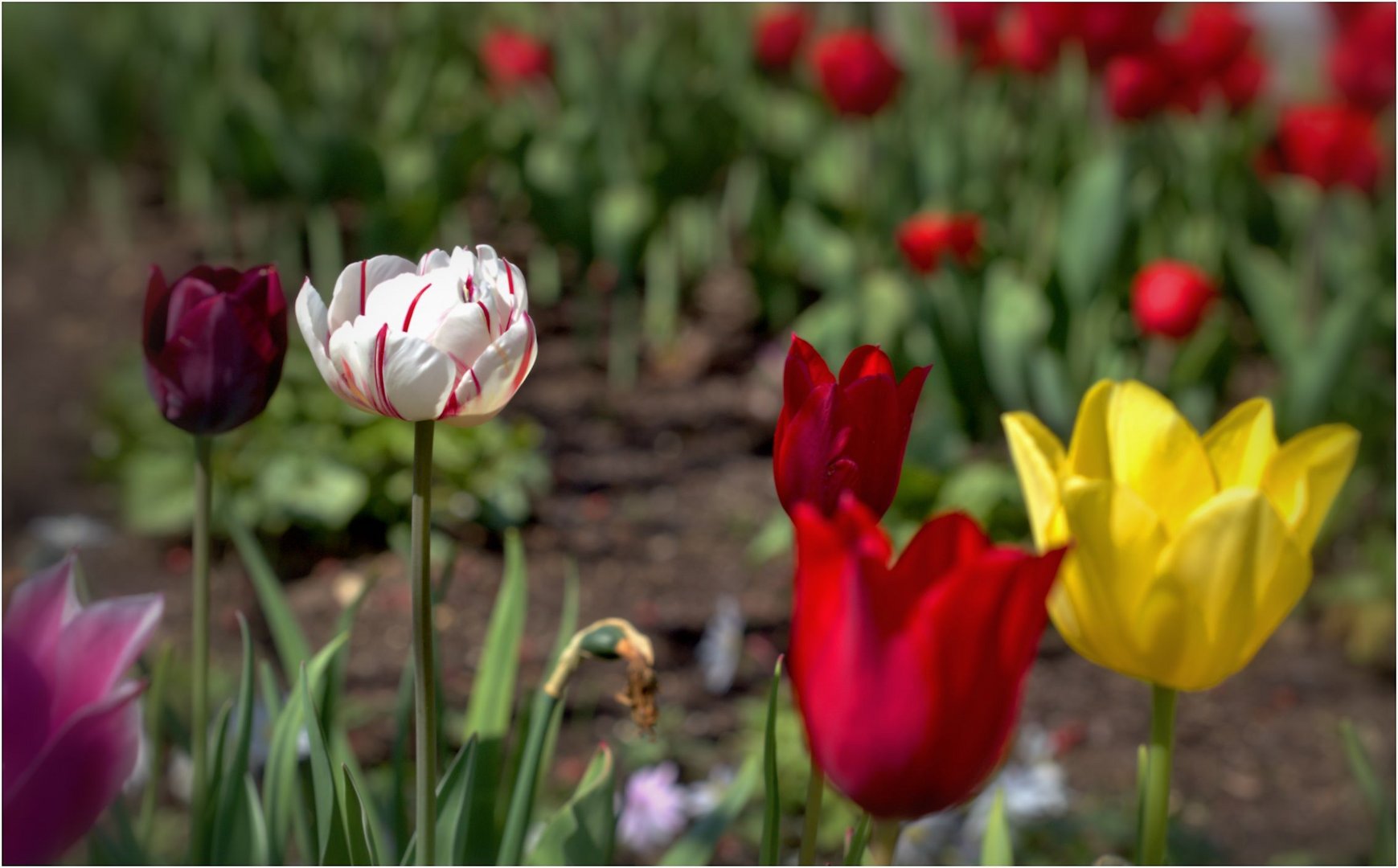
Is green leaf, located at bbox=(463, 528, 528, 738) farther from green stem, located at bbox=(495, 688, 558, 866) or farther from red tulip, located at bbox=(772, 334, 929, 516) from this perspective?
red tulip, located at bbox=(772, 334, 929, 516)

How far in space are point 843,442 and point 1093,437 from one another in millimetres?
243

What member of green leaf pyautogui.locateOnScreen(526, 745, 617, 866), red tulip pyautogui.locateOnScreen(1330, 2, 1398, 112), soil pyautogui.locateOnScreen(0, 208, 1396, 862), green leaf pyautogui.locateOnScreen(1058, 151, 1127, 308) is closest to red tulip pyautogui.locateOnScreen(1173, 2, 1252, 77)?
red tulip pyautogui.locateOnScreen(1330, 2, 1398, 112)

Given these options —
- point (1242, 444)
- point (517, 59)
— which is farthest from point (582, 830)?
point (517, 59)

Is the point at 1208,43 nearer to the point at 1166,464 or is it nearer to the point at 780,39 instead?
the point at 780,39

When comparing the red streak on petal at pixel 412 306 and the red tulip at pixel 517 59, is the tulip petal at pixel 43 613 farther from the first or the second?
the red tulip at pixel 517 59

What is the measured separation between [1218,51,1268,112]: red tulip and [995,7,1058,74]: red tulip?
1.23 feet

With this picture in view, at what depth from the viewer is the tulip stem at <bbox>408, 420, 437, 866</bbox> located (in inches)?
26.5

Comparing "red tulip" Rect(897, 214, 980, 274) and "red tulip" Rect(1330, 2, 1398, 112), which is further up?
"red tulip" Rect(1330, 2, 1398, 112)

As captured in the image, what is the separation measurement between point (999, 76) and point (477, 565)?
2299 millimetres

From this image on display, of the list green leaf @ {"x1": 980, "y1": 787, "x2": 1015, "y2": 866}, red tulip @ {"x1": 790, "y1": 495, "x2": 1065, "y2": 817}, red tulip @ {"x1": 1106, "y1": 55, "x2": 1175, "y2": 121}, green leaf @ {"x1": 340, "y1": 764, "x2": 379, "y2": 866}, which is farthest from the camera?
red tulip @ {"x1": 1106, "y1": 55, "x2": 1175, "y2": 121}

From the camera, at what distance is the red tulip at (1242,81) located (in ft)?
10.1

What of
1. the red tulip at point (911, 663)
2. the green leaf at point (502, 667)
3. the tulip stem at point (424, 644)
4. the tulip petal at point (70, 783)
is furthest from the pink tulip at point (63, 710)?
the green leaf at point (502, 667)

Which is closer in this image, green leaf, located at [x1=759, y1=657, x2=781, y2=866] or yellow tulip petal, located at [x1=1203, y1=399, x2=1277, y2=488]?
green leaf, located at [x1=759, y1=657, x2=781, y2=866]

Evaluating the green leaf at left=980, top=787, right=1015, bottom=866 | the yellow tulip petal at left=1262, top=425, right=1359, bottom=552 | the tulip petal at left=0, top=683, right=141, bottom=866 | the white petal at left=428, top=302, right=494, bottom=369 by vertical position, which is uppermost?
the white petal at left=428, top=302, right=494, bottom=369
